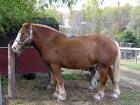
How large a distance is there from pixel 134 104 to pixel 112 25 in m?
41.4

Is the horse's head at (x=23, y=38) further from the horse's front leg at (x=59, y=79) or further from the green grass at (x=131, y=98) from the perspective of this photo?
the green grass at (x=131, y=98)

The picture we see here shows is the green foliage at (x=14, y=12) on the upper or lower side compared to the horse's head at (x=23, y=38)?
upper

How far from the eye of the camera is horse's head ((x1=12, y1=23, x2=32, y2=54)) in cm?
948

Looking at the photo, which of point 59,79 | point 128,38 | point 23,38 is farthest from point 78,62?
point 128,38

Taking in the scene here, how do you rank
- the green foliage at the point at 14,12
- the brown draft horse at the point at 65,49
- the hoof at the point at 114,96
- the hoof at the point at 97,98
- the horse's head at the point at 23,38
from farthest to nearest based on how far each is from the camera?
the green foliage at the point at 14,12 < the hoof at the point at 114,96 < the hoof at the point at 97,98 < the brown draft horse at the point at 65,49 < the horse's head at the point at 23,38

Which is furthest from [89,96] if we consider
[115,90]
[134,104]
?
[134,104]

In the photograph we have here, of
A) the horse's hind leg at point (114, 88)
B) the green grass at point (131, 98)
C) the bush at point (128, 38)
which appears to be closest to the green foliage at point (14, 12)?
the horse's hind leg at point (114, 88)

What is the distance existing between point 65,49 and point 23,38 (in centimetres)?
105

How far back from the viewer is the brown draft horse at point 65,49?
9.59 metres

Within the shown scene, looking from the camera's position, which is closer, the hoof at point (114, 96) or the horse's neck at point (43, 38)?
the horse's neck at point (43, 38)

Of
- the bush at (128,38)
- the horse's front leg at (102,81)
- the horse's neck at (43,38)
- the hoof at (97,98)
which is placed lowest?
the bush at (128,38)

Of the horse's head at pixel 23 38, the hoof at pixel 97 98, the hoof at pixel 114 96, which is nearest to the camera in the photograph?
the horse's head at pixel 23 38

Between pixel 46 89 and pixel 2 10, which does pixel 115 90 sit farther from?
pixel 2 10

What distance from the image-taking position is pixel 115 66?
1022 centimetres
